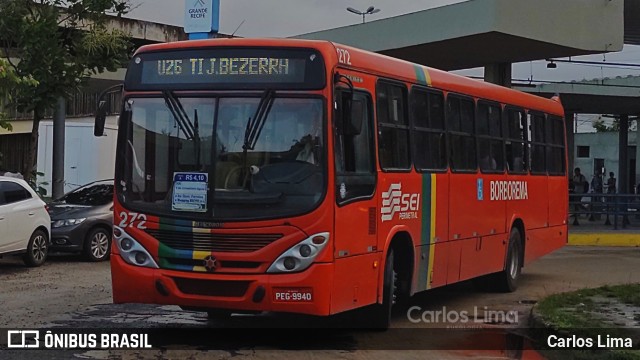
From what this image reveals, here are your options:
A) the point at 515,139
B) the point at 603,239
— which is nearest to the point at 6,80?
the point at 515,139

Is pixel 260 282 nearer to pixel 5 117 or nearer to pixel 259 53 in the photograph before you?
pixel 259 53

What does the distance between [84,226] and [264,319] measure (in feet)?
24.0

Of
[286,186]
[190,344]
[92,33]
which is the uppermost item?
[92,33]

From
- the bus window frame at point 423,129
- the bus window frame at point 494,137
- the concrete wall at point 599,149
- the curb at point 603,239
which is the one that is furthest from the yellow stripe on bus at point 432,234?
the concrete wall at point 599,149

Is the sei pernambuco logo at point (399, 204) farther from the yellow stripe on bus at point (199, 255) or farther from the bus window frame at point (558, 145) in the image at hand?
the bus window frame at point (558, 145)

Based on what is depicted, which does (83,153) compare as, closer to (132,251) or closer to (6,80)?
(6,80)

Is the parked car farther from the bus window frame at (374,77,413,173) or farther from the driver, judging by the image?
the driver

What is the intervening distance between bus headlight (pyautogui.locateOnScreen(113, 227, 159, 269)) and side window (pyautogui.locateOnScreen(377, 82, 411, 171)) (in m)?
2.76

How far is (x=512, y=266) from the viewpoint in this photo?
14.5 m

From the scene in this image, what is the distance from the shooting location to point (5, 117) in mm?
16859

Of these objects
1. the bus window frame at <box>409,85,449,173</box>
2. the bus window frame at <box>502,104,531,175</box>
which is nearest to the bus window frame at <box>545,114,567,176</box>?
the bus window frame at <box>502,104,531,175</box>

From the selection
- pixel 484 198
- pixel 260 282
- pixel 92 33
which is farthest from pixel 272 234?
pixel 92 33

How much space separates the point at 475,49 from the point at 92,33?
31.3 feet

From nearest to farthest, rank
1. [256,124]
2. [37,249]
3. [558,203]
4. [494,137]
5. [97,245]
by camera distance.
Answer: [256,124], [494,137], [37,249], [558,203], [97,245]
